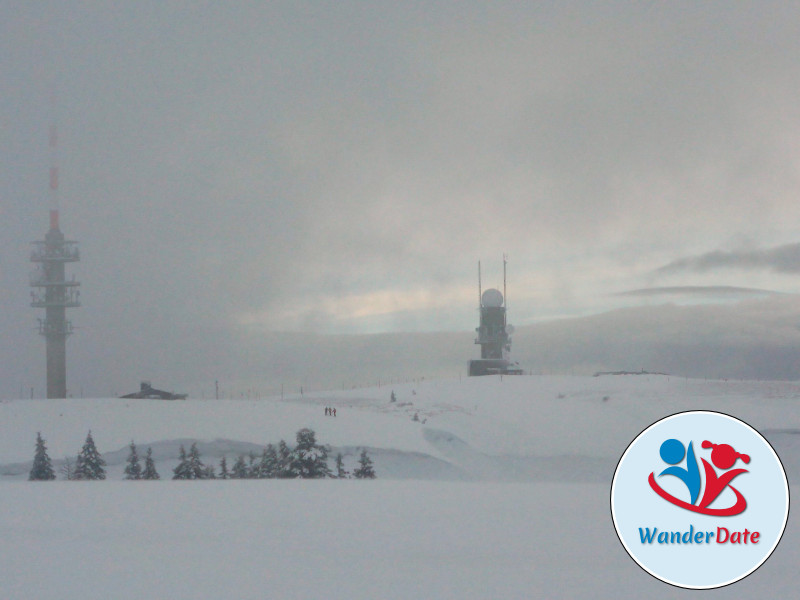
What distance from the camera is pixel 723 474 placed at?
7008 millimetres

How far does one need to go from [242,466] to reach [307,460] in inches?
229

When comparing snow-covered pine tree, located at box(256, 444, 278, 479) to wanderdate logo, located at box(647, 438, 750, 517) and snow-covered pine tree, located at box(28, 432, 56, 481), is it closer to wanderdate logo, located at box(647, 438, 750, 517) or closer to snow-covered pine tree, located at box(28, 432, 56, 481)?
snow-covered pine tree, located at box(28, 432, 56, 481)

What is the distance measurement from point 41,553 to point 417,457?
2421cm

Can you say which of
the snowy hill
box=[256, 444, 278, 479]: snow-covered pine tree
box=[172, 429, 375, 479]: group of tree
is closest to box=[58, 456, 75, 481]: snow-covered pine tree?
the snowy hill

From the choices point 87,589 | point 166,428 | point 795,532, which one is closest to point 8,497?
point 87,589

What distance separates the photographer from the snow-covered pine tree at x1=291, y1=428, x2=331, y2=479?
20.2 meters

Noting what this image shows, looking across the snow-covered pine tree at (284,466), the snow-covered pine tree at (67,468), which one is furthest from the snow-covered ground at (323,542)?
the snow-covered pine tree at (67,468)

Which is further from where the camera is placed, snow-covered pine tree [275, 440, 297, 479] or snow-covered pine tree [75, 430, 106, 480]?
snow-covered pine tree [75, 430, 106, 480]

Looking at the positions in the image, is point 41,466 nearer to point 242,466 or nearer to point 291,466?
point 242,466

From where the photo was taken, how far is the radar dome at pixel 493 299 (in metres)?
70.2

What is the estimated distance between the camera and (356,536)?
29.7 ft

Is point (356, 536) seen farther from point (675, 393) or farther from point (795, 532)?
point (675, 393)

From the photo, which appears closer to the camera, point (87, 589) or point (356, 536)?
point (87, 589)

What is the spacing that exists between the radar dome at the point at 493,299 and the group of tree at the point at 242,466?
43.3 metres
